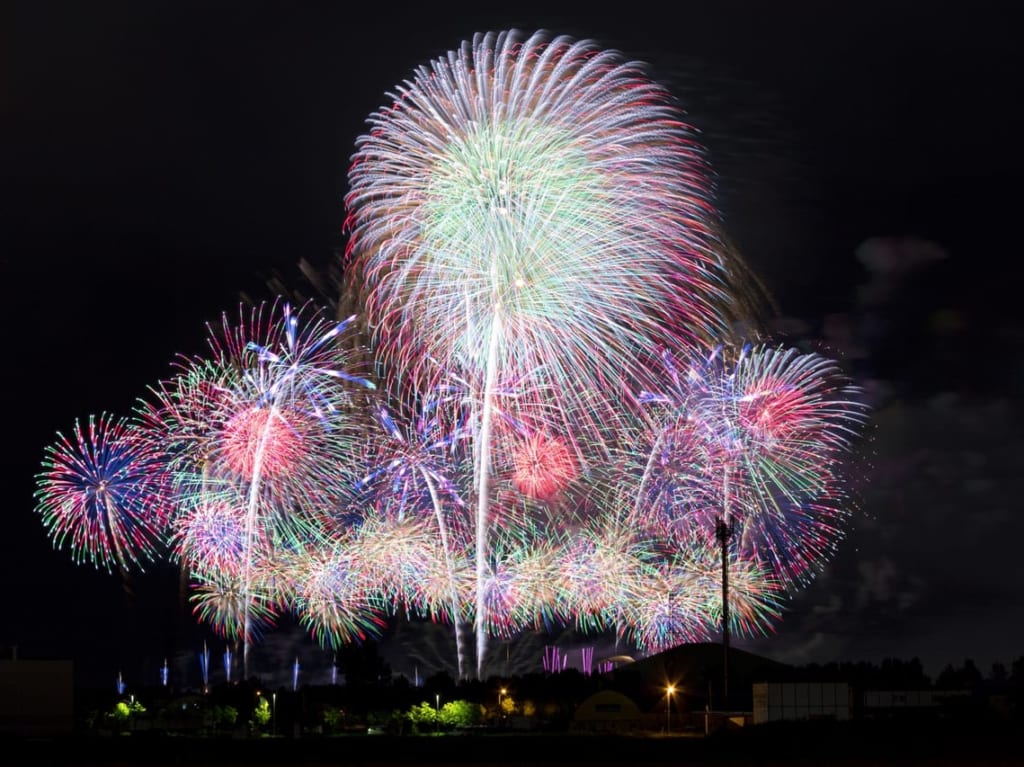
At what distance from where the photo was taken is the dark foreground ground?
65812 mm

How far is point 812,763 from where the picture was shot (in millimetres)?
63500

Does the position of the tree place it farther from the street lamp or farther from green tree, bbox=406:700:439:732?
the street lamp

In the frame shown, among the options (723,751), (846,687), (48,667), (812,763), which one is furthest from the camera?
(48,667)

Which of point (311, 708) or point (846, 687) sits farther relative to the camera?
point (311, 708)

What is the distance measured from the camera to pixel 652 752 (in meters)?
68.1

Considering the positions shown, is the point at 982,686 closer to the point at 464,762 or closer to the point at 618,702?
the point at 618,702

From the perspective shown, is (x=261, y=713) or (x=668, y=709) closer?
(x=668, y=709)

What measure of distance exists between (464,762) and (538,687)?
56213mm

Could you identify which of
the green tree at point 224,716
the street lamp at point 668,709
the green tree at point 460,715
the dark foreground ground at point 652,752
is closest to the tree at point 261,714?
the green tree at point 224,716

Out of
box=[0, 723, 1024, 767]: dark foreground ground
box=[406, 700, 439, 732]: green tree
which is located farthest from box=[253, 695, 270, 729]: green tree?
box=[0, 723, 1024, 767]: dark foreground ground

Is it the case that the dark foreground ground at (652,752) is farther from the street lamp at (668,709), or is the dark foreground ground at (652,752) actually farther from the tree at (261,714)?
the tree at (261,714)

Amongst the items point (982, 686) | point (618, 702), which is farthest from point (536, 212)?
point (982, 686)

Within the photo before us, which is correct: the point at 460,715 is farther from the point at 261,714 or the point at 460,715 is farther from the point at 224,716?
the point at 224,716

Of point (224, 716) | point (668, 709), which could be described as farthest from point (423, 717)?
point (668, 709)
